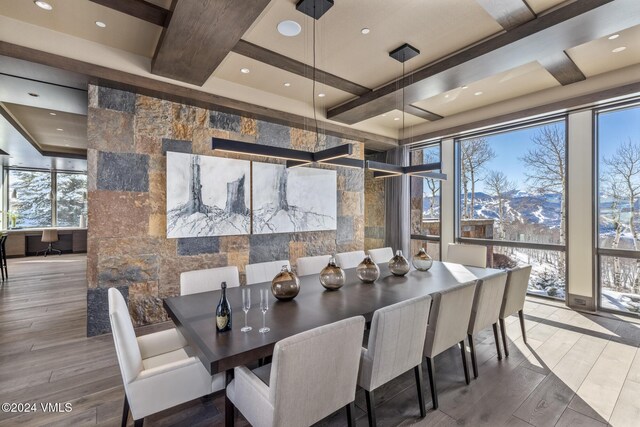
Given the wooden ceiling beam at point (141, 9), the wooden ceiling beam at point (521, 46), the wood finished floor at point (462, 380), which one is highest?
the wooden ceiling beam at point (141, 9)

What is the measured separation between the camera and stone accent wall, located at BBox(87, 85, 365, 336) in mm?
3303

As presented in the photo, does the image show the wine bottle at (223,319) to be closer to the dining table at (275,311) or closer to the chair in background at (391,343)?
the dining table at (275,311)

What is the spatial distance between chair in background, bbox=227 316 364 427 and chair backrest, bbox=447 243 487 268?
3.19 metres

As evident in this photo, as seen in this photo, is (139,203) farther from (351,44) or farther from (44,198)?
(44,198)

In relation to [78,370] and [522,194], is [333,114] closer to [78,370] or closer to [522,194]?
[522,194]

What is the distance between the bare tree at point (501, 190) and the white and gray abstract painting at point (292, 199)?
2.89 m

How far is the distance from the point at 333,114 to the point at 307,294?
340cm

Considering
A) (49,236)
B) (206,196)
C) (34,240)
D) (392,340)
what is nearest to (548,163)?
(392,340)

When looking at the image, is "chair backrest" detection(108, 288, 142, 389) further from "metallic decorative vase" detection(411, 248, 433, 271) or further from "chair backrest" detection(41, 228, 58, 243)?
"chair backrest" detection(41, 228, 58, 243)

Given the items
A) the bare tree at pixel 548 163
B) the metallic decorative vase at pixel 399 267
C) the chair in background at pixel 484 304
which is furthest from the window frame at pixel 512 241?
the metallic decorative vase at pixel 399 267

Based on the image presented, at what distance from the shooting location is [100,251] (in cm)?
329

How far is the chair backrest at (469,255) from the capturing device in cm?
404

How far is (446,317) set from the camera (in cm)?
219

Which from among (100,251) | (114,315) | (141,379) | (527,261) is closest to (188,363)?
(141,379)
